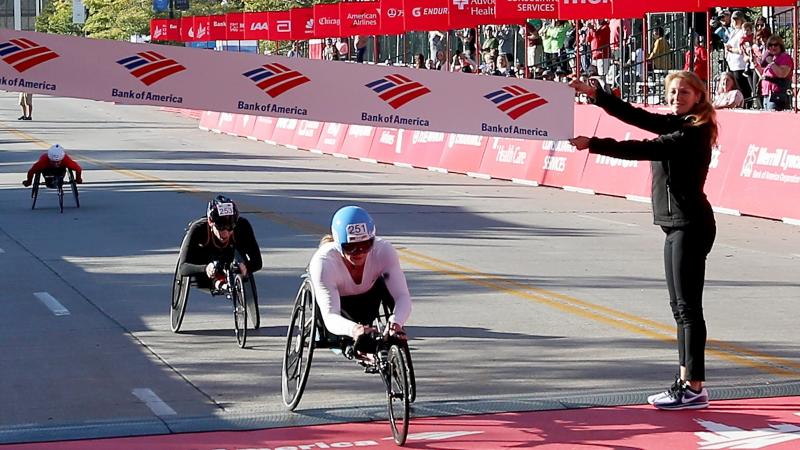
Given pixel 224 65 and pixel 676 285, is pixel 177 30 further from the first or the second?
pixel 676 285

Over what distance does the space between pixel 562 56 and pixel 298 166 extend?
21.6 feet

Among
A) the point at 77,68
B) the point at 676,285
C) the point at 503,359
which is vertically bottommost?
the point at 503,359

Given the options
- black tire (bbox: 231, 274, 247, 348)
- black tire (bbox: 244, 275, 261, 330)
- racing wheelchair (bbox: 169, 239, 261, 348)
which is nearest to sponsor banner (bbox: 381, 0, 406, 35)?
racing wheelchair (bbox: 169, 239, 261, 348)

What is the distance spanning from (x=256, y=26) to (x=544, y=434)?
4604cm

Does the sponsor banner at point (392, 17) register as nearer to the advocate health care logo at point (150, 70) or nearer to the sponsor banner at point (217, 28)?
the advocate health care logo at point (150, 70)

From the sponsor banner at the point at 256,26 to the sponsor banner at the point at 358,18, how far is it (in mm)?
11992

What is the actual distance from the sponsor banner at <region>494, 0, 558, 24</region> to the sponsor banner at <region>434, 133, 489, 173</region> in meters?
2.57

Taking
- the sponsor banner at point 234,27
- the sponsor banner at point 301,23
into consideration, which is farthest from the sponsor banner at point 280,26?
the sponsor banner at point 234,27

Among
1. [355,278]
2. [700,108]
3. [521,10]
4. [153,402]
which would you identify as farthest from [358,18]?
[355,278]

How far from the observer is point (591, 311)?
13.7 metres

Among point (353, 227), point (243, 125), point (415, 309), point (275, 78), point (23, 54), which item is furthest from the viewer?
point (243, 125)

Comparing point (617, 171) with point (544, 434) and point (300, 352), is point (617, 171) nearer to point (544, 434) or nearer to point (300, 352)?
point (300, 352)

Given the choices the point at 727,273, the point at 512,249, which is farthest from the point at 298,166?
the point at 727,273

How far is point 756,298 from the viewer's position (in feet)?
47.3
